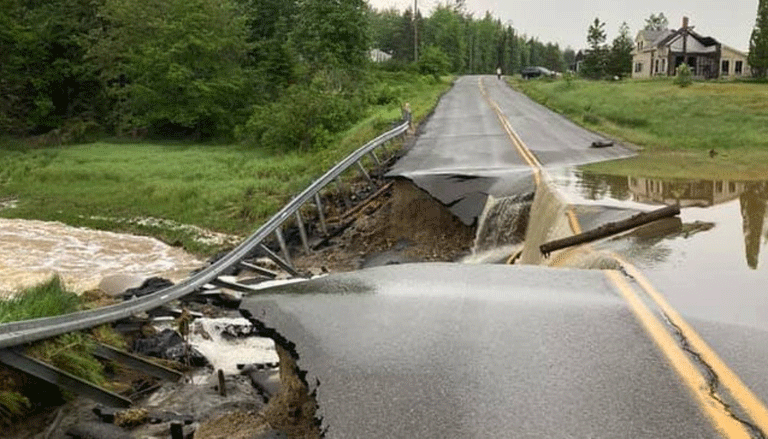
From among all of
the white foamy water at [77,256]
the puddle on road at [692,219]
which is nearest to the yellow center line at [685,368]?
the puddle on road at [692,219]

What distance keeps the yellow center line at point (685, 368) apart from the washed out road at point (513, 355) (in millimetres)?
13

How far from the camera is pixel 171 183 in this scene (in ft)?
88.7

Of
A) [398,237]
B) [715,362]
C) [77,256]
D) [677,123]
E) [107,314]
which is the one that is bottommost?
[77,256]

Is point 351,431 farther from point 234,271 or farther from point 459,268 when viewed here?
point 234,271

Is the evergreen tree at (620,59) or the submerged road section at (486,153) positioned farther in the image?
the evergreen tree at (620,59)

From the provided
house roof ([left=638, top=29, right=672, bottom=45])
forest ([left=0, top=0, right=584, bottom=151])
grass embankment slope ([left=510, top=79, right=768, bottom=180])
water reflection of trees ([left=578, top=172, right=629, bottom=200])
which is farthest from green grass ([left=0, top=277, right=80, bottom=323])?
house roof ([left=638, top=29, right=672, bottom=45])

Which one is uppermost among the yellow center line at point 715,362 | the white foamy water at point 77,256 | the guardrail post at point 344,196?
the yellow center line at point 715,362

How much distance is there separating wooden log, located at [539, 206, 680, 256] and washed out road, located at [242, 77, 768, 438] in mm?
1645

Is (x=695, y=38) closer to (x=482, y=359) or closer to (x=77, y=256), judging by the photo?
(x=77, y=256)

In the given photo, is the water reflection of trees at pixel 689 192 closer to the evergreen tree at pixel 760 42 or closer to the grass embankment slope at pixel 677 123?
the grass embankment slope at pixel 677 123

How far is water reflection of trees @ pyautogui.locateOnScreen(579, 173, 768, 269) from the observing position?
11.9m

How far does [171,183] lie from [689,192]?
18.3 meters

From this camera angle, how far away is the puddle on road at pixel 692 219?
8778mm

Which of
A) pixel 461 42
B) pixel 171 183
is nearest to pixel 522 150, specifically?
pixel 171 183
